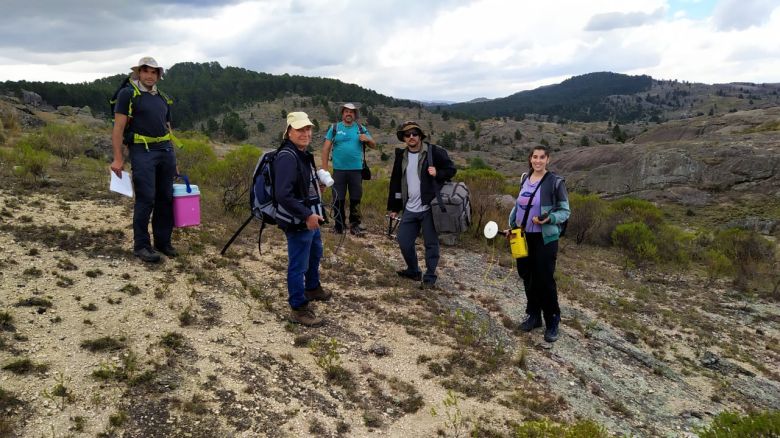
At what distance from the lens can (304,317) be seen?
13.9ft

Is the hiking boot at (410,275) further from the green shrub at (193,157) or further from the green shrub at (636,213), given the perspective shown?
the green shrub at (636,213)

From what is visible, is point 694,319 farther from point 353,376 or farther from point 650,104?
point 650,104

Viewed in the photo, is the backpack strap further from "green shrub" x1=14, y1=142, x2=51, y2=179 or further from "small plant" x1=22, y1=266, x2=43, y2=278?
"green shrub" x1=14, y1=142, x2=51, y2=179

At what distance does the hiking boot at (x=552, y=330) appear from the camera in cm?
467

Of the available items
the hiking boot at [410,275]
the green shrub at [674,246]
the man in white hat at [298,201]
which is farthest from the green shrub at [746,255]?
the man in white hat at [298,201]

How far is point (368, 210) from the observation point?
9.47m

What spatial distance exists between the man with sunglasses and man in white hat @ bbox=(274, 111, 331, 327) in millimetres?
1318

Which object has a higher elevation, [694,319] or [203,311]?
[203,311]

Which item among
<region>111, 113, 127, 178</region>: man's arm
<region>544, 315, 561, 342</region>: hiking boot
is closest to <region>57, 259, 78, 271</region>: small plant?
<region>111, 113, 127, 178</region>: man's arm

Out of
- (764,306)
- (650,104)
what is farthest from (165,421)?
(650,104)

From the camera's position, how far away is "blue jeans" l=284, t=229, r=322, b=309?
3.93 metres

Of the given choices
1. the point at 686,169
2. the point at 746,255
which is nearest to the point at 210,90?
the point at 686,169

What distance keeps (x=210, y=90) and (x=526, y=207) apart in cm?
8916

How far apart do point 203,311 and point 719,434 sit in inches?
146
